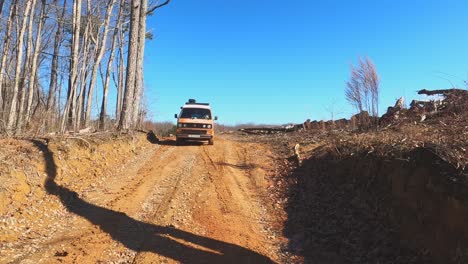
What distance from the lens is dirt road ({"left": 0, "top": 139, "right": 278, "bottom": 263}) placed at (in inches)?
248

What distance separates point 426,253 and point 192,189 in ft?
20.5

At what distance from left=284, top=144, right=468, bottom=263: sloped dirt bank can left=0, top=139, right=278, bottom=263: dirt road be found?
878mm

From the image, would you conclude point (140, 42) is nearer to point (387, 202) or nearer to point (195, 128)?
point (195, 128)

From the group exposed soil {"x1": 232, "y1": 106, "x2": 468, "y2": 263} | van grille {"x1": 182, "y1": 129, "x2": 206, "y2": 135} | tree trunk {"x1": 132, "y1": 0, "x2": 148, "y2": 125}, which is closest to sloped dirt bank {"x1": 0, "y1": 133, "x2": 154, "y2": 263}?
exposed soil {"x1": 232, "y1": 106, "x2": 468, "y2": 263}

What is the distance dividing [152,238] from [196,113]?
43.2 ft

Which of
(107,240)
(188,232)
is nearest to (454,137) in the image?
(188,232)

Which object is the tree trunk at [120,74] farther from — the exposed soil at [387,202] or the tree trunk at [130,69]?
the exposed soil at [387,202]

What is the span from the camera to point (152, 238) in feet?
23.1

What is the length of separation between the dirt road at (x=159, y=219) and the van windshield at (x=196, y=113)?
6.74 meters

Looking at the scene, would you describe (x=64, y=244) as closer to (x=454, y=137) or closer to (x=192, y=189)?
(x=192, y=189)

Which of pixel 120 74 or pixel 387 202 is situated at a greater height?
pixel 120 74

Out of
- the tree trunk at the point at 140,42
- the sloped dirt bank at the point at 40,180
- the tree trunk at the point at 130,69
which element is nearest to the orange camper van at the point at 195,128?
the tree trunk at the point at 130,69

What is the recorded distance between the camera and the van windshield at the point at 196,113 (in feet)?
64.8

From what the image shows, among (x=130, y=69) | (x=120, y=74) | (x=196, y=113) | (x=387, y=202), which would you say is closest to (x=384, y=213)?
(x=387, y=202)
